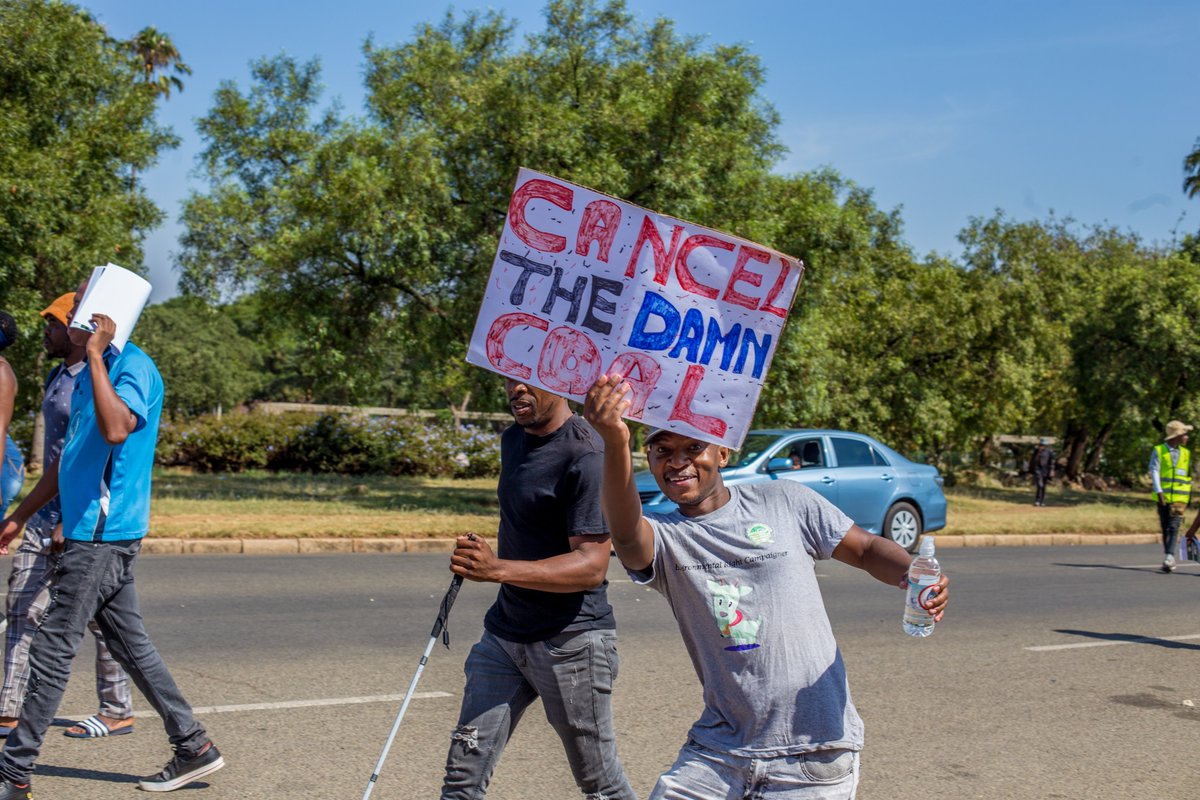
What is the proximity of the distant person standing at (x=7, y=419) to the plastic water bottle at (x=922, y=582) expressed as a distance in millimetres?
3753

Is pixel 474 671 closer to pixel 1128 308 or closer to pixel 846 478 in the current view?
pixel 846 478

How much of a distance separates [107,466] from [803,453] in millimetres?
11972

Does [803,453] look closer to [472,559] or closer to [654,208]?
[654,208]

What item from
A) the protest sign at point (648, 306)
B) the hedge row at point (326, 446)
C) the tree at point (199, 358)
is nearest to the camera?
the protest sign at point (648, 306)

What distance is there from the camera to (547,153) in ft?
58.9

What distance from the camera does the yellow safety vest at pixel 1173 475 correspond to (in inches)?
559

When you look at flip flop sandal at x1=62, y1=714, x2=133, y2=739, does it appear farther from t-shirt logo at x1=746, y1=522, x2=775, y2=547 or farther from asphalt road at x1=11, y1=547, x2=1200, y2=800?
t-shirt logo at x1=746, y1=522, x2=775, y2=547

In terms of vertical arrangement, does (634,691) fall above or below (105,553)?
below

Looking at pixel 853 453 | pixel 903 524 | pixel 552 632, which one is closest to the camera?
pixel 552 632

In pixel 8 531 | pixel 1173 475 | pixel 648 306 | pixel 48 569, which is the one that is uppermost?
pixel 1173 475

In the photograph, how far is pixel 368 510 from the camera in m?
17.4

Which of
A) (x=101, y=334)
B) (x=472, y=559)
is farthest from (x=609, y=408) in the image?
(x=101, y=334)

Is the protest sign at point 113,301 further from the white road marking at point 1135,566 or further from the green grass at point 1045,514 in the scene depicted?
the green grass at point 1045,514

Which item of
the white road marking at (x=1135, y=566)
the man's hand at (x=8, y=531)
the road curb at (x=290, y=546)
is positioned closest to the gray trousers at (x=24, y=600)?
the man's hand at (x=8, y=531)
